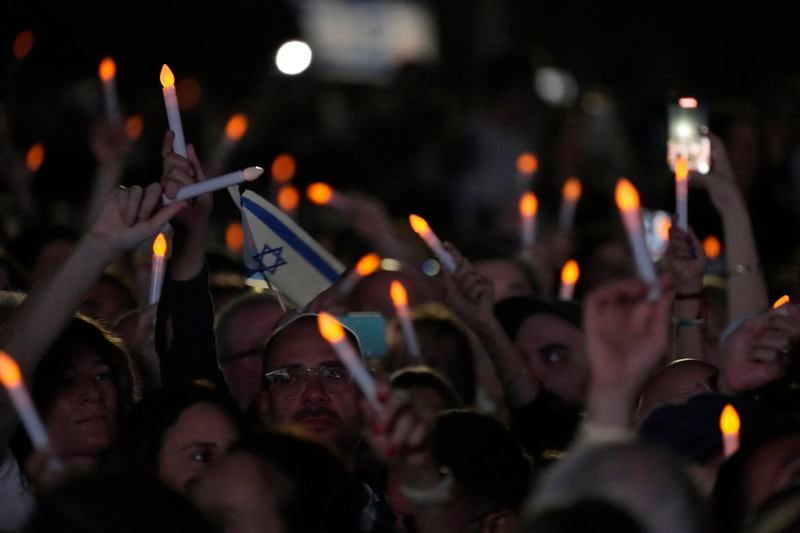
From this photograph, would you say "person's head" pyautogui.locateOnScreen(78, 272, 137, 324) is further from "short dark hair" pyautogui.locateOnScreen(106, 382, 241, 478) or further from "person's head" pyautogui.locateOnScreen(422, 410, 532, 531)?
"person's head" pyautogui.locateOnScreen(422, 410, 532, 531)

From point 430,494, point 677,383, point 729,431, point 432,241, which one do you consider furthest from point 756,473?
point 432,241

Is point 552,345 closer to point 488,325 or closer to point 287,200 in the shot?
point 488,325

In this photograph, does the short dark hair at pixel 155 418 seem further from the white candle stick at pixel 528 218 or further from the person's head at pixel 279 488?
the white candle stick at pixel 528 218

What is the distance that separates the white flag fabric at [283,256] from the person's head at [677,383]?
1.13m

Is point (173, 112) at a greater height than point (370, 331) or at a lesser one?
greater

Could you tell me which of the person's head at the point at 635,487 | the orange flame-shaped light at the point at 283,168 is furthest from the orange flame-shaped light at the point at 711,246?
the person's head at the point at 635,487

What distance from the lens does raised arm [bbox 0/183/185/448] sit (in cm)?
429

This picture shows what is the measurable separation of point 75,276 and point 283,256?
49.3 inches

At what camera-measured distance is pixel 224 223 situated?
10.8 m

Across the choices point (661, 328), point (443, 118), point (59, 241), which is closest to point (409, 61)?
point (443, 118)

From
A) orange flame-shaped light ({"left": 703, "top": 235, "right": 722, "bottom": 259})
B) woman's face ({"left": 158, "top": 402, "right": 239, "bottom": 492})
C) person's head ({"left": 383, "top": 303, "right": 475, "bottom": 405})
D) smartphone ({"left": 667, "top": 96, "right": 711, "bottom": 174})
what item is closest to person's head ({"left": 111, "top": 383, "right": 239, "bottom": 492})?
woman's face ({"left": 158, "top": 402, "right": 239, "bottom": 492})

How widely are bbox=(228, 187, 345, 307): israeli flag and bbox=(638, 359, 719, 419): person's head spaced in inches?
44.7

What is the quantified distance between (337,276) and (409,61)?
7754 millimetres

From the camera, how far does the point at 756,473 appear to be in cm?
376
